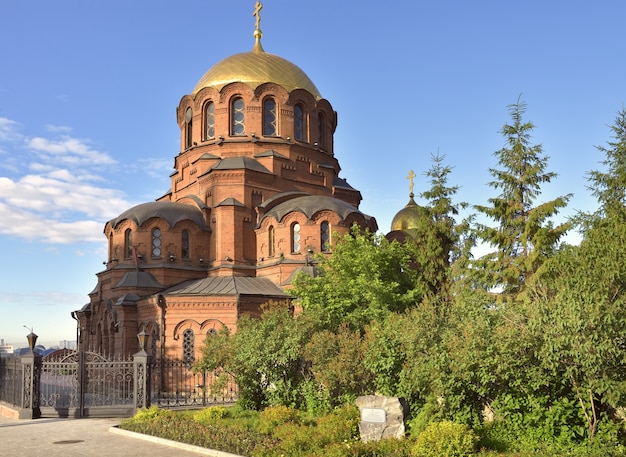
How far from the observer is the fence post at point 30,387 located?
1739 cm

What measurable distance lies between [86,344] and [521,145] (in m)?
23.2

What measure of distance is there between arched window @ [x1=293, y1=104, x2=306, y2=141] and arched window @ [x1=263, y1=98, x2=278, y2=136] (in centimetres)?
119

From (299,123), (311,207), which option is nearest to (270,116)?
(299,123)

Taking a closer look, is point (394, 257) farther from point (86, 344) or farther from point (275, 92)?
point (86, 344)

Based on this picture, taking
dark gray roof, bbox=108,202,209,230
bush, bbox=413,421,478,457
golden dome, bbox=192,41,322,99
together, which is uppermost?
golden dome, bbox=192,41,322,99

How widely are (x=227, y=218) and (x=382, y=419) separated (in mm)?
17933

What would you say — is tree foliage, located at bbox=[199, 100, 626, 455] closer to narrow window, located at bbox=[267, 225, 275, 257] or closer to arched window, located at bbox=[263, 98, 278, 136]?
narrow window, located at bbox=[267, 225, 275, 257]

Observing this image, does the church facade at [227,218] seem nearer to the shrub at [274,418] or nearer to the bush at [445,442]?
the shrub at [274,418]

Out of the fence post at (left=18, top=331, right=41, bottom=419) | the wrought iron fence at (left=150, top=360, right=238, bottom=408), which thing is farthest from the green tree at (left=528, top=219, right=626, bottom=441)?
the fence post at (left=18, top=331, right=41, bottom=419)

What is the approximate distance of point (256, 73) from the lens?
104ft

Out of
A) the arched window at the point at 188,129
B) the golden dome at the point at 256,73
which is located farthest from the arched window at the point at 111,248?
the golden dome at the point at 256,73

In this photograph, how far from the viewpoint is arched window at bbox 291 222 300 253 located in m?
27.2

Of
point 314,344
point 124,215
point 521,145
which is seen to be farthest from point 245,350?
point 124,215

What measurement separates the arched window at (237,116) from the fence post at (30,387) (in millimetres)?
16412
